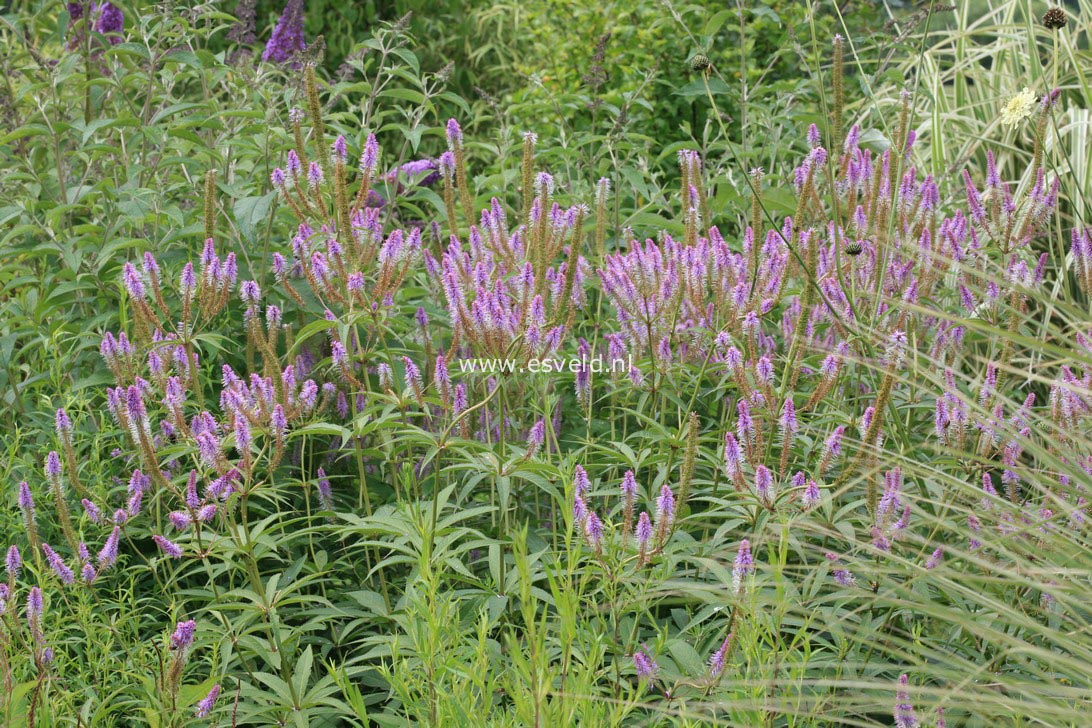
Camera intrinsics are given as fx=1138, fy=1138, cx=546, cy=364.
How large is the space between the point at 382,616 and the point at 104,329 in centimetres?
144

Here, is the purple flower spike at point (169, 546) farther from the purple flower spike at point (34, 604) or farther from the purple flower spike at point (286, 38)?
the purple flower spike at point (286, 38)

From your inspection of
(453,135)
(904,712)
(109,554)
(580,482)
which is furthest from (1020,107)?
(109,554)

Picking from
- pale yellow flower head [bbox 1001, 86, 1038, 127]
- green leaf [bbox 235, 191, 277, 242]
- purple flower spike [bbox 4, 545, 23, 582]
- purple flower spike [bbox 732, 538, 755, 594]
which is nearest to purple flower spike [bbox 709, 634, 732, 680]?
purple flower spike [bbox 732, 538, 755, 594]

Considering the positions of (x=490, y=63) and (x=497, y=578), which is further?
(x=490, y=63)

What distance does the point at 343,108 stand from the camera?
8.25m

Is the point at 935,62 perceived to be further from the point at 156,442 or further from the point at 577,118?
the point at 156,442

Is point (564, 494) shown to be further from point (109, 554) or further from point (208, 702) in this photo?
point (109, 554)

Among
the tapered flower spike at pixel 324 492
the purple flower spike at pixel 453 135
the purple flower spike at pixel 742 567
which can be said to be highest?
the purple flower spike at pixel 453 135

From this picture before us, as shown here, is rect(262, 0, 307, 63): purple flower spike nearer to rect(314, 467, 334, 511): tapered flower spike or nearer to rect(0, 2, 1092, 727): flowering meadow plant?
rect(0, 2, 1092, 727): flowering meadow plant

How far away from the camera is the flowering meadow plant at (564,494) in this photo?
2127mm

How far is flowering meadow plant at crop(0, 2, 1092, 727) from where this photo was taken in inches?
83.7

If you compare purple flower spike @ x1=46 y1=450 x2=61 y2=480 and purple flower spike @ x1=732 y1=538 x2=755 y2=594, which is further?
purple flower spike @ x1=46 y1=450 x2=61 y2=480

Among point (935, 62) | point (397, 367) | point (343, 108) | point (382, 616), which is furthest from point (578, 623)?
point (343, 108)

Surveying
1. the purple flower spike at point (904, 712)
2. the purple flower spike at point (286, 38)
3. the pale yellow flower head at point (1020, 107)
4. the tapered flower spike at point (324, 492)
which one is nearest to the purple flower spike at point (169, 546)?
the tapered flower spike at point (324, 492)
